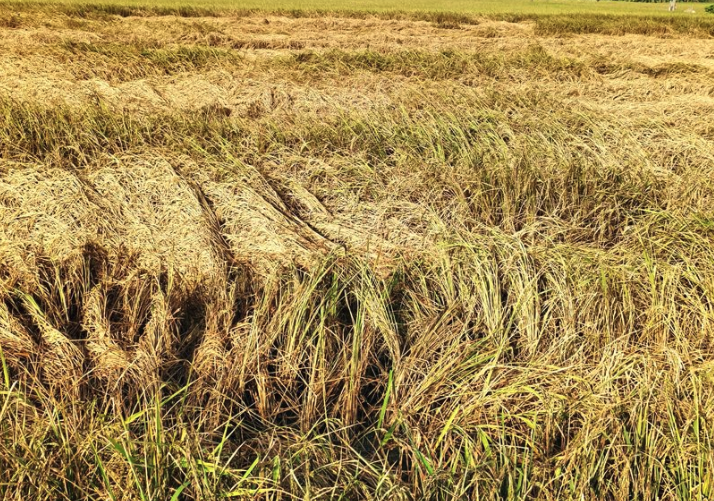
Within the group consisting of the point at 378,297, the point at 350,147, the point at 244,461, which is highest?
the point at 350,147

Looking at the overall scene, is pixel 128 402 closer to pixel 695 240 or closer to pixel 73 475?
pixel 73 475

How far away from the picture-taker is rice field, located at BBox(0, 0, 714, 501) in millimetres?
1560

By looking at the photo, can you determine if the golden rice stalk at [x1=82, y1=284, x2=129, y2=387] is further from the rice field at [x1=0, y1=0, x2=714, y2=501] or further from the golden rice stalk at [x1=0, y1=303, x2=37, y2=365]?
the golden rice stalk at [x1=0, y1=303, x2=37, y2=365]

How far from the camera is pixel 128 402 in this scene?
1.87 meters

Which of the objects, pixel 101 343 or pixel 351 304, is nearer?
pixel 101 343

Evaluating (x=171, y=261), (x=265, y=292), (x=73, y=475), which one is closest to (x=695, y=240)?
(x=265, y=292)

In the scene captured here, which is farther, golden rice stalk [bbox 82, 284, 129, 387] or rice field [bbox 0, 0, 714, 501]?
golden rice stalk [bbox 82, 284, 129, 387]

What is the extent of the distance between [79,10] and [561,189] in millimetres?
12111

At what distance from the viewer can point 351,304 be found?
230cm

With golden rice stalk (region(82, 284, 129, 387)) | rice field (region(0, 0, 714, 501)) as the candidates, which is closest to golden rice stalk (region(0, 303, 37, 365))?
rice field (region(0, 0, 714, 501))

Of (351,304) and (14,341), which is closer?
(14,341)

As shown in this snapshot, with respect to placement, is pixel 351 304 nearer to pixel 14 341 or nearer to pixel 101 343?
pixel 101 343

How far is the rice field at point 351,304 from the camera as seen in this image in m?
1.56

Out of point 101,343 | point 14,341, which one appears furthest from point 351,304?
point 14,341
